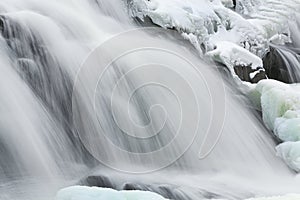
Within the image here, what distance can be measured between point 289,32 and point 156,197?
21.4ft

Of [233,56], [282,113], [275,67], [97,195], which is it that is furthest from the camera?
[275,67]

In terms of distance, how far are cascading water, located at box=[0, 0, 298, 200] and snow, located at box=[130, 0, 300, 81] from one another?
48 cm

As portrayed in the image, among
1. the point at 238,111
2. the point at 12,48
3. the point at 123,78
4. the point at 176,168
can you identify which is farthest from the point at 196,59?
the point at 12,48

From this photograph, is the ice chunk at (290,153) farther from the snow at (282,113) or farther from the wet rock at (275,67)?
the wet rock at (275,67)

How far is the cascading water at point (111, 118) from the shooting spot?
475 cm

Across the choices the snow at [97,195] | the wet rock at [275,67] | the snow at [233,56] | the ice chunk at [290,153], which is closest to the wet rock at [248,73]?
the snow at [233,56]

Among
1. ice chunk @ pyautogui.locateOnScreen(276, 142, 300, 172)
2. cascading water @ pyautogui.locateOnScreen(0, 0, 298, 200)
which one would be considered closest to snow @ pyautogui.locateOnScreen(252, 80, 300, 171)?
ice chunk @ pyautogui.locateOnScreen(276, 142, 300, 172)

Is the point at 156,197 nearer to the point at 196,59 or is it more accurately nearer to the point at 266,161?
the point at 266,161

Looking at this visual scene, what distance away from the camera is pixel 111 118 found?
5395 millimetres

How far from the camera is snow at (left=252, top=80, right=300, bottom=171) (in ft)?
19.1

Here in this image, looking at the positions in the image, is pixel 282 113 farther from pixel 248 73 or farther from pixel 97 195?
pixel 97 195

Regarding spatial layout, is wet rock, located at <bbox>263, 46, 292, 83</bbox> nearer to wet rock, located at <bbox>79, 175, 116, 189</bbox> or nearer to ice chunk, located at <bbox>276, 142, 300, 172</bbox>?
ice chunk, located at <bbox>276, 142, 300, 172</bbox>

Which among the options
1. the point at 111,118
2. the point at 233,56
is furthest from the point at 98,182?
the point at 233,56

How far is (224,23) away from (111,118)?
3339mm
